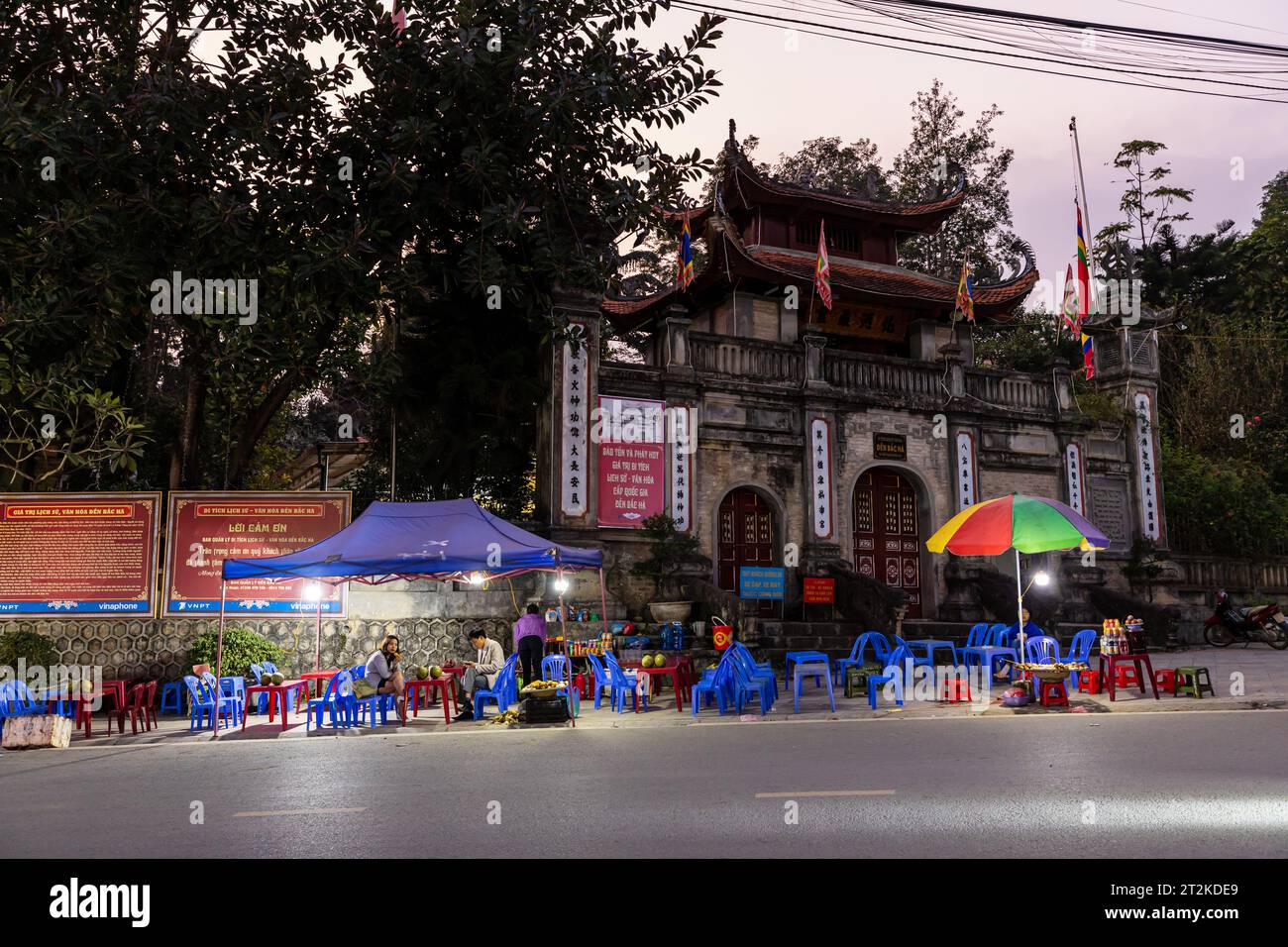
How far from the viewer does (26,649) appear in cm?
1452

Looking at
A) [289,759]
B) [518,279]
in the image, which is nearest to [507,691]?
[289,759]

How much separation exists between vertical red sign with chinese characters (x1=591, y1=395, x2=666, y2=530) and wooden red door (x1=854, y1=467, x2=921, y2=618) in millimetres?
5198

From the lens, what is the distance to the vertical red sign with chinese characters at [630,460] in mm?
19438

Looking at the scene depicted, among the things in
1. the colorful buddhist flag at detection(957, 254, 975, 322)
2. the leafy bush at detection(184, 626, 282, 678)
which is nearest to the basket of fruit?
the leafy bush at detection(184, 626, 282, 678)

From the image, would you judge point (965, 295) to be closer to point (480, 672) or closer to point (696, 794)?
point (480, 672)

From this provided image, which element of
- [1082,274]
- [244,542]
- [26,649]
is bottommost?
[26,649]

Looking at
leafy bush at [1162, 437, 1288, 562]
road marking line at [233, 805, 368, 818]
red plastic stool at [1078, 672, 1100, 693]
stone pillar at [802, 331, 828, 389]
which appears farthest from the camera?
leafy bush at [1162, 437, 1288, 562]

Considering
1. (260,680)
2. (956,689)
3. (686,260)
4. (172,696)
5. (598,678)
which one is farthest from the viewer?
(686,260)

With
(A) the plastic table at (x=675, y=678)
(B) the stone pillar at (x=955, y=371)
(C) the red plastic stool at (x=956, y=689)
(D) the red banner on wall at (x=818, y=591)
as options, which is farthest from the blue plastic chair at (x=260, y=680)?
(B) the stone pillar at (x=955, y=371)

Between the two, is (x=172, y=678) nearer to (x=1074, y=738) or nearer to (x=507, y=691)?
(x=507, y=691)

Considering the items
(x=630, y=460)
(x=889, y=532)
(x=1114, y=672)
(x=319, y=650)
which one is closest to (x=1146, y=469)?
(x=889, y=532)

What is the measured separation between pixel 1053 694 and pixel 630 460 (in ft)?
31.1

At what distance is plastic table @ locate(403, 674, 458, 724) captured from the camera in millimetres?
12680

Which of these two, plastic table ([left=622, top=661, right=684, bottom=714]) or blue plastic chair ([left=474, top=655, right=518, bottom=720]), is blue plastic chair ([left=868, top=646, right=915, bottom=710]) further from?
blue plastic chair ([left=474, top=655, right=518, bottom=720])
